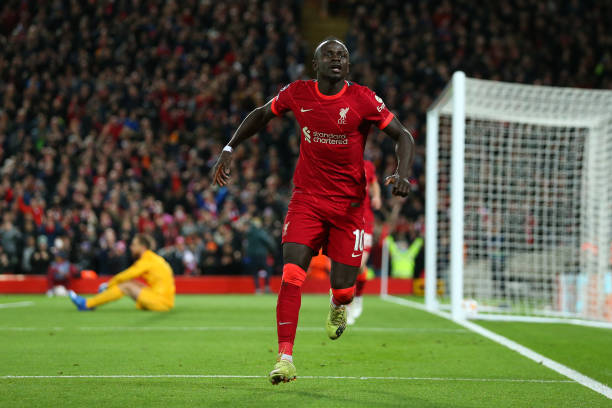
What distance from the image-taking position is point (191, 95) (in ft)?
77.6

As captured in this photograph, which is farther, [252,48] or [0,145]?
[252,48]

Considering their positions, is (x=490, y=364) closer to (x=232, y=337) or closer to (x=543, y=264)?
(x=232, y=337)

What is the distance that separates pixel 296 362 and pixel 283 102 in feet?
6.92

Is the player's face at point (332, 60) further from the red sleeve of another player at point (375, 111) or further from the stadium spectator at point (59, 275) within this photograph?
the stadium spectator at point (59, 275)

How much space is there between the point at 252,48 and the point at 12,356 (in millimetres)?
18789

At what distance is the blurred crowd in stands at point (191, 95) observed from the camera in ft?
64.1

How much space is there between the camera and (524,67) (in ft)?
82.9

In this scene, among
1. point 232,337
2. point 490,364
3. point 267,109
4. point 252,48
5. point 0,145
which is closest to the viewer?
point 267,109

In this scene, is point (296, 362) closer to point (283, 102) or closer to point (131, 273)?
point (283, 102)

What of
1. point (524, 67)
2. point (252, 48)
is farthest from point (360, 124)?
point (524, 67)

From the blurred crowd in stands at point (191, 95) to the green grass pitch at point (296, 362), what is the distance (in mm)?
8733

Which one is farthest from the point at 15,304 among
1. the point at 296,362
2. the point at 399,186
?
the point at 399,186

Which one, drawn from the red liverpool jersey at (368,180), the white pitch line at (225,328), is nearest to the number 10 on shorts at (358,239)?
the red liverpool jersey at (368,180)

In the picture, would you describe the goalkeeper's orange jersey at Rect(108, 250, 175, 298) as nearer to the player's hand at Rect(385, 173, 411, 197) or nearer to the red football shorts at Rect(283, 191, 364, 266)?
the red football shorts at Rect(283, 191, 364, 266)
